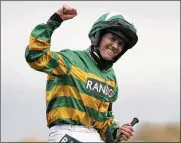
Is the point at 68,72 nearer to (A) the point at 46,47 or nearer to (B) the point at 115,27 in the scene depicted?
(A) the point at 46,47

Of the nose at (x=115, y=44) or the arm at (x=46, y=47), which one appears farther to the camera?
the nose at (x=115, y=44)

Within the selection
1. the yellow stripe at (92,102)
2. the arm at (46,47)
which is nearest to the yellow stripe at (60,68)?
the arm at (46,47)

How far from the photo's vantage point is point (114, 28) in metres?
7.74

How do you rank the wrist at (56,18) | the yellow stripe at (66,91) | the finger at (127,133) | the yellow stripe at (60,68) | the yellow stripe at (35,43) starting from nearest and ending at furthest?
1. the yellow stripe at (35,43)
2. the wrist at (56,18)
3. the yellow stripe at (60,68)
4. the yellow stripe at (66,91)
5. the finger at (127,133)

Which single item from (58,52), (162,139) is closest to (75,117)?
(58,52)

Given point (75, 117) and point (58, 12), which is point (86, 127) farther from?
point (58, 12)

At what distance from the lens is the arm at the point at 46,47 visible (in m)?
7.02

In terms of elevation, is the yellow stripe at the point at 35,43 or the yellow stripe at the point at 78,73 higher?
the yellow stripe at the point at 35,43

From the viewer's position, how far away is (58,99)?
7441 millimetres

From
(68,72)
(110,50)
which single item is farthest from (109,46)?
(68,72)

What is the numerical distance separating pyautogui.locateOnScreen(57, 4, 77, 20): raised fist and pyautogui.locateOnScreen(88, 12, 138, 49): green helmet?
0.64 metres

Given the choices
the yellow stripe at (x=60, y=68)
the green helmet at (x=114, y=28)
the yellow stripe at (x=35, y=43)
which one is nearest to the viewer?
the yellow stripe at (x=35, y=43)

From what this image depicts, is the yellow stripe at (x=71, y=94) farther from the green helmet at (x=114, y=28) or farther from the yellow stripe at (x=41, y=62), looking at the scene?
the green helmet at (x=114, y=28)

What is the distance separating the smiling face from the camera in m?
7.77
